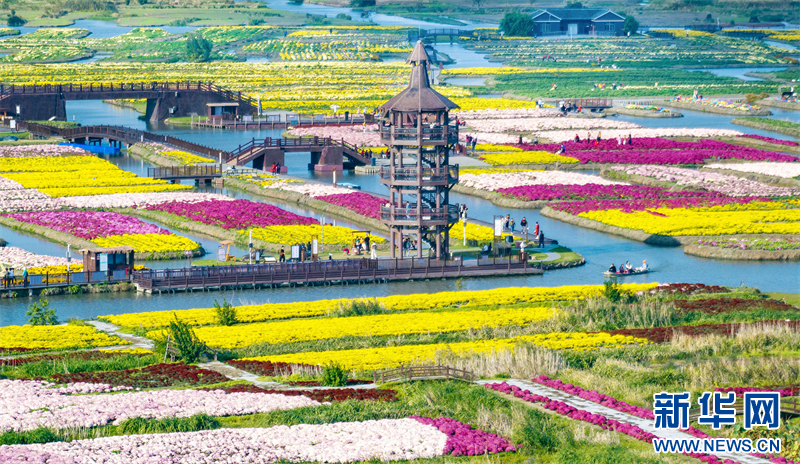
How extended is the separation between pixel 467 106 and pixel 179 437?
11805 centimetres

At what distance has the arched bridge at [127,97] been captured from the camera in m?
138

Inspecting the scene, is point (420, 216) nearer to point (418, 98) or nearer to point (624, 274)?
point (418, 98)

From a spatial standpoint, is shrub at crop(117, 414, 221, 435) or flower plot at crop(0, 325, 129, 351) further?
flower plot at crop(0, 325, 129, 351)

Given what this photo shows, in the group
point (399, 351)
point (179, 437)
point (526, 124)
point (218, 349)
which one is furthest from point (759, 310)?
point (526, 124)

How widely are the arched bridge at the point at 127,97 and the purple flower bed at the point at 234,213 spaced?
57.4 m

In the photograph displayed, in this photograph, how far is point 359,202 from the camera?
85750mm

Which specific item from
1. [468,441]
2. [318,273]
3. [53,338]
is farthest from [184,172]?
[468,441]

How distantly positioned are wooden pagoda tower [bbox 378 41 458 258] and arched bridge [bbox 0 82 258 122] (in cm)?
7694

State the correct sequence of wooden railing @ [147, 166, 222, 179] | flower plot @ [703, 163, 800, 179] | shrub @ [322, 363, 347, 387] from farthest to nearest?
1. flower plot @ [703, 163, 800, 179]
2. wooden railing @ [147, 166, 222, 179]
3. shrub @ [322, 363, 347, 387]

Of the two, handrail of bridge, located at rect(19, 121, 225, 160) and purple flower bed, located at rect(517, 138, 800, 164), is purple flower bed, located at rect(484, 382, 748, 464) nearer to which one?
purple flower bed, located at rect(517, 138, 800, 164)

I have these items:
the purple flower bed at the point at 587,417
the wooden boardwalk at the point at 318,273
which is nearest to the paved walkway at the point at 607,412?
the purple flower bed at the point at 587,417

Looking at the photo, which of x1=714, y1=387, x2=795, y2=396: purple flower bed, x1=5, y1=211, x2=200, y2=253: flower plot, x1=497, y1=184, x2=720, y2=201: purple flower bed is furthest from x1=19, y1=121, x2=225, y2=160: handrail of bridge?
x1=714, y1=387, x2=795, y2=396: purple flower bed

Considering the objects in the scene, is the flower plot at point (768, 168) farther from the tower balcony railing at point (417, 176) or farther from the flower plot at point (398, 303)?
the tower balcony railing at point (417, 176)

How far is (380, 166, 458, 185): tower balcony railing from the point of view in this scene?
6775 cm
